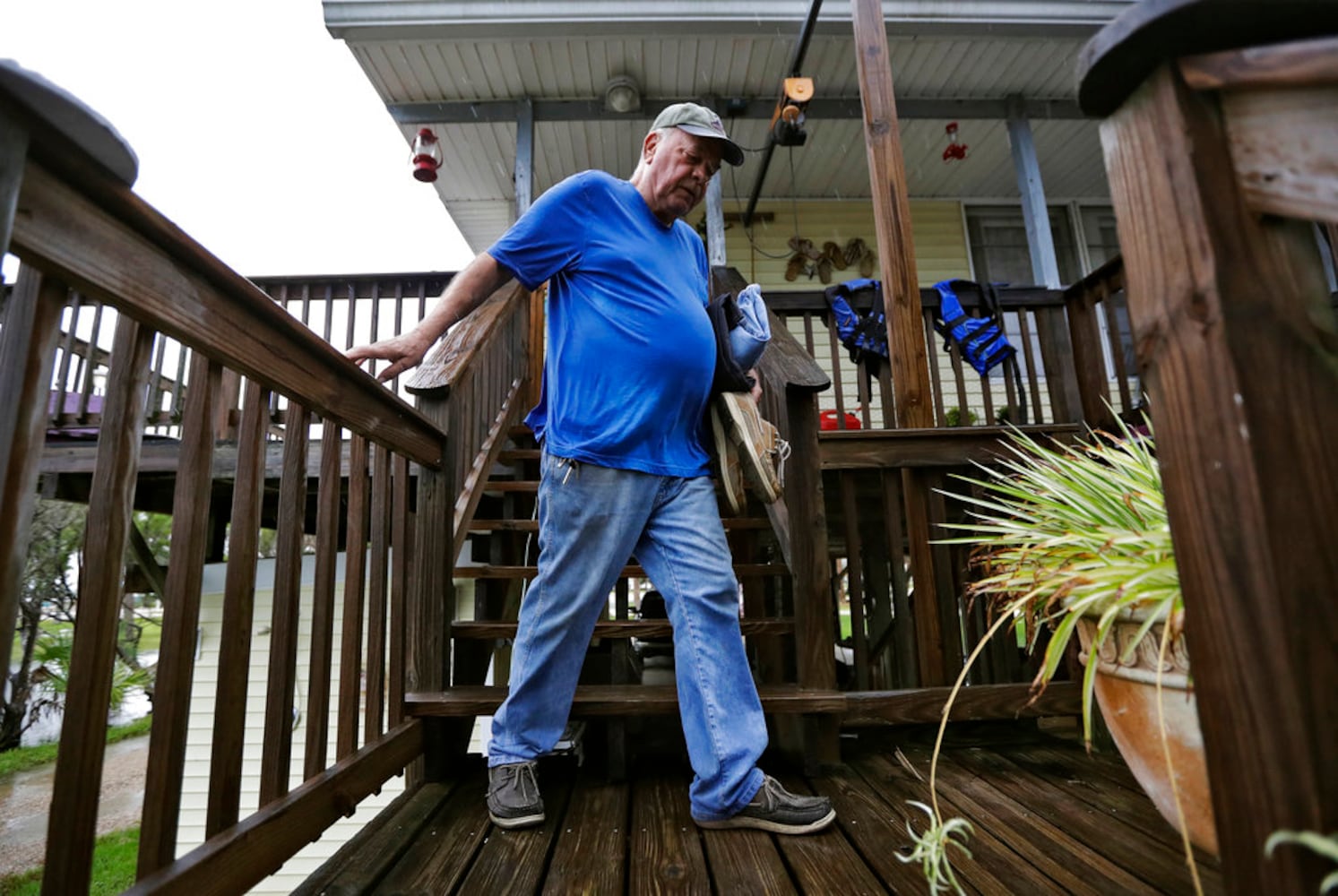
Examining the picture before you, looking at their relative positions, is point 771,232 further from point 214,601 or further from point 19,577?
point 19,577

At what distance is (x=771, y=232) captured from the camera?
22.8 feet

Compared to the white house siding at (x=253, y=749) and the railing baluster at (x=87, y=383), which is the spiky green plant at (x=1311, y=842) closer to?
the railing baluster at (x=87, y=383)

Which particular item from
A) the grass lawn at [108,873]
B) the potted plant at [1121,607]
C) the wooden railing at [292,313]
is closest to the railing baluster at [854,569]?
the potted plant at [1121,607]

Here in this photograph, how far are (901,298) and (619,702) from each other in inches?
76.5

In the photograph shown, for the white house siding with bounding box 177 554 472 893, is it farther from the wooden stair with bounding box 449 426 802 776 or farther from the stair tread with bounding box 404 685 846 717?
the stair tread with bounding box 404 685 846 717

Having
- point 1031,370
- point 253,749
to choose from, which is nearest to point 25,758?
point 253,749

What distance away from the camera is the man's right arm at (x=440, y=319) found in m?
1.38

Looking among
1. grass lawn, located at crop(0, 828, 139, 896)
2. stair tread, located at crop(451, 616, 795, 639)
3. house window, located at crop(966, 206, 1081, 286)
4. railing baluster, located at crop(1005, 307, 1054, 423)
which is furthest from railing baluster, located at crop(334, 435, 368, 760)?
grass lawn, located at crop(0, 828, 139, 896)

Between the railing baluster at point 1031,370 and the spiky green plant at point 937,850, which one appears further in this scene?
the railing baluster at point 1031,370

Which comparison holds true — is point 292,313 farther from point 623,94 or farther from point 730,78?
point 730,78

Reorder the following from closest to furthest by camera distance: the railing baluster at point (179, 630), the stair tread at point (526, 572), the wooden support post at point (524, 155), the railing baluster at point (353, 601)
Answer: the railing baluster at point (179, 630) → the railing baluster at point (353, 601) → the stair tread at point (526, 572) → the wooden support post at point (524, 155)

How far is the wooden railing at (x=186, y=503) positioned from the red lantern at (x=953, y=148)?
18.8 feet

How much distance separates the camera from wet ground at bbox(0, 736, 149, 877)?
292 inches

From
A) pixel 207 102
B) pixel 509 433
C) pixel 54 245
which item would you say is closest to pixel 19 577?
pixel 54 245
